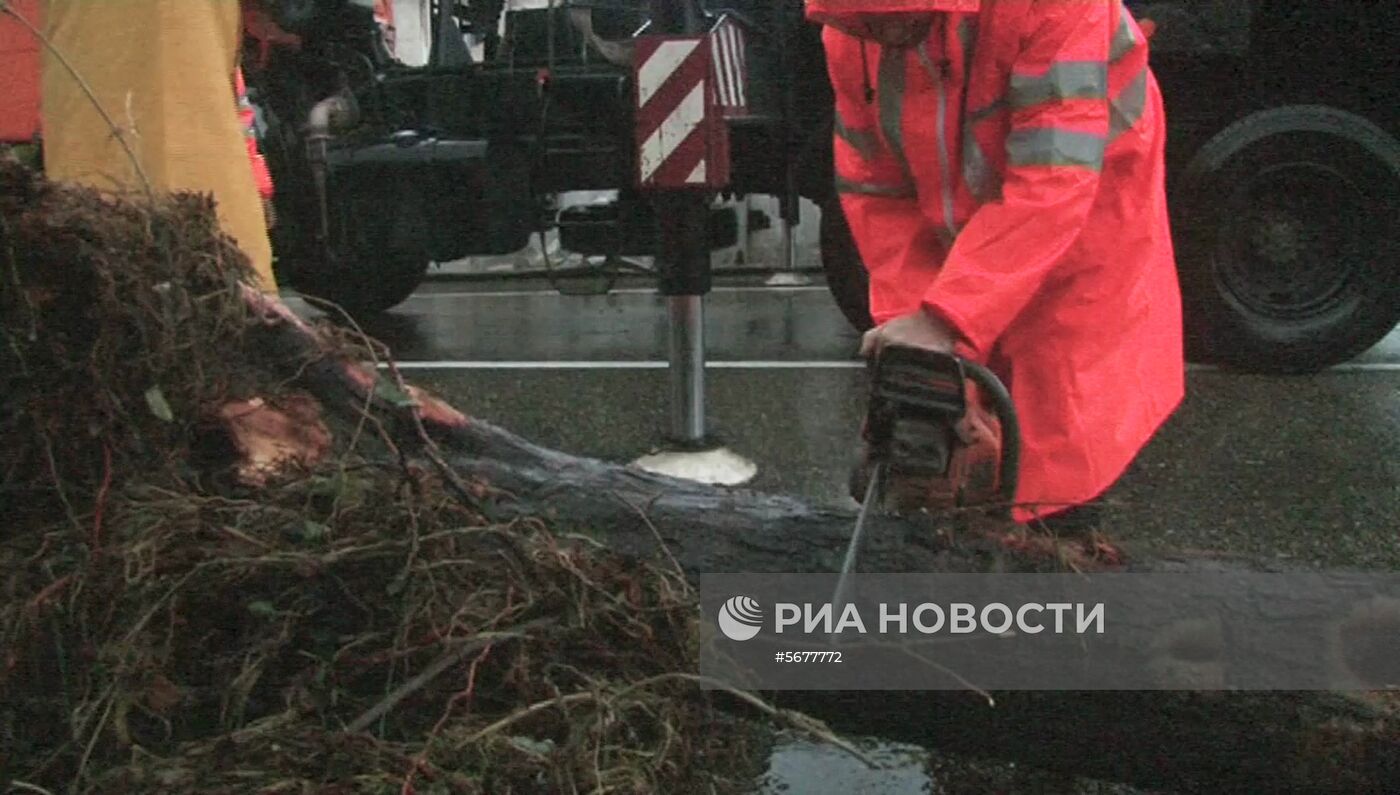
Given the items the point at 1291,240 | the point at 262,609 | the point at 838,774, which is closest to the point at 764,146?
the point at 1291,240

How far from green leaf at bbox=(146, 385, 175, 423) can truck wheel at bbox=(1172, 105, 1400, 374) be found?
467cm

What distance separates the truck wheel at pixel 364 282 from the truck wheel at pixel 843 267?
213 cm

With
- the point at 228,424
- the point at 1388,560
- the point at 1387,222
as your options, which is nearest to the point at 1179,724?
the point at 228,424

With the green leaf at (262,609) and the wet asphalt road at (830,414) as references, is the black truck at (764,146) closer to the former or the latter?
the wet asphalt road at (830,414)

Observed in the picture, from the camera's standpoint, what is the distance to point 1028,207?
2004mm

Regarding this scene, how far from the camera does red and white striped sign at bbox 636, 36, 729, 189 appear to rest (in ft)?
14.9

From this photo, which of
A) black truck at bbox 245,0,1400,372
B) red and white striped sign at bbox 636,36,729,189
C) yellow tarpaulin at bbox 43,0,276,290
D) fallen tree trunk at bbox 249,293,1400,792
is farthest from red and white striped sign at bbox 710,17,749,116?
fallen tree trunk at bbox 249,293,1400,792

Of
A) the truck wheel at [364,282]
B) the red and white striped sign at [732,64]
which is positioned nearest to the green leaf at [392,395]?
the red and white striped sign at [732,64]

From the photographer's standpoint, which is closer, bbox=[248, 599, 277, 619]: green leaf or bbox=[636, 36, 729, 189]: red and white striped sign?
bbox=[248, 599, 277, 619]: green leaf

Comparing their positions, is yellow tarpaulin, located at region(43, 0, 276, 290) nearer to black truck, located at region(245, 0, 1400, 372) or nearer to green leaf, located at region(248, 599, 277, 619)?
black truck, located at region(245, 0, 1400, 372)

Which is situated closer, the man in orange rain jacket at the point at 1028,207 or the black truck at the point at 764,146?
the man in orange rain jacket at the point at 1028,207

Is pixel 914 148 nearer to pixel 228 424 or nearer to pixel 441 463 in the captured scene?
pixel 441 463

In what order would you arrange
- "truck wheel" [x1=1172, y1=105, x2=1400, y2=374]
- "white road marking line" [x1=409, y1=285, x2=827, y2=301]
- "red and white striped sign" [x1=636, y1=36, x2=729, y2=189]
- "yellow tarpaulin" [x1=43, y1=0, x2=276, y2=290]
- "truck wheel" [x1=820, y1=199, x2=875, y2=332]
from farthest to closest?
1. "white road marking line" [x1=409, y1=285, x2=827, y2=301]
2. "truck wheel" [x1=820, y1=199, x2=875, y2=332]
3. "truck wheel" [x1=1172, y1=105, x2=1400, y2=374]
4. "red and white striped sign" [x1=636, y1=36, x2=729, y2=189]
5. "yellow tarpaulin" [x1=43, y1=0, x2=276, y2=290]
